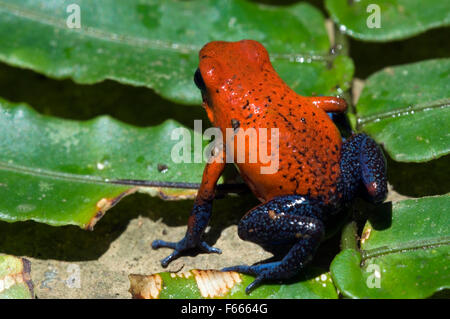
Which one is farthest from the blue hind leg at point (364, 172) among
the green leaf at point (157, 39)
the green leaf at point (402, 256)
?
the green leaf at point (157, 39)

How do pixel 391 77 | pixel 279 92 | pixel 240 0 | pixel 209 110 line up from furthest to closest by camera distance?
1. pixel 240 0
2. pixel 391 77
3. pixel 209 110
4. pixel 279 92

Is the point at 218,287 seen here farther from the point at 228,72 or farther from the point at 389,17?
the point at 389,17

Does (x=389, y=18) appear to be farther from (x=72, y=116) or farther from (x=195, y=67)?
(x=72, y=116)

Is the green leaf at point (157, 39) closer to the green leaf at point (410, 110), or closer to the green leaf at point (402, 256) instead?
the green leaf at point (410, 110)

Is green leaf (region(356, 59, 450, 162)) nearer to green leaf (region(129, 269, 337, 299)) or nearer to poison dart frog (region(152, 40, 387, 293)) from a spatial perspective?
poison dart frog (region(152, 40, 387, 293))

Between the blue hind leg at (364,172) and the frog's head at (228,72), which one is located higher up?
the frog's head at (228,72)

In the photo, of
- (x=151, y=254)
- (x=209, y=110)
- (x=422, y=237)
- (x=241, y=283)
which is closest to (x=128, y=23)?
(x=209, y=110)

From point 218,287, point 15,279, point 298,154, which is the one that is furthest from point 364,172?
point 15,279
